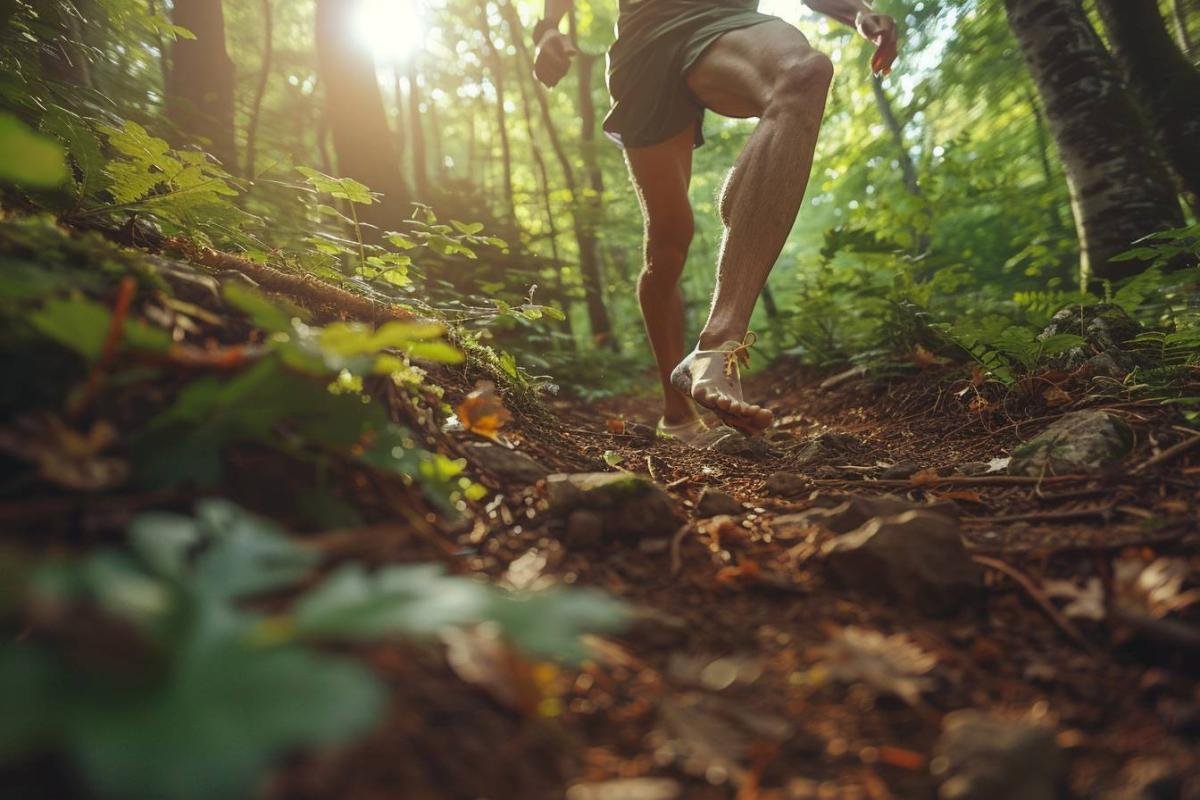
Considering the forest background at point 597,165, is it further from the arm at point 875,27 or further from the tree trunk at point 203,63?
the arm at point 875,27

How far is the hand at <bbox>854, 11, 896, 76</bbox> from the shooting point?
2533 millimetres

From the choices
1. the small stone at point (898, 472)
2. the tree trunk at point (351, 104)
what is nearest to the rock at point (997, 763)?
the small stone at point (898, 472)

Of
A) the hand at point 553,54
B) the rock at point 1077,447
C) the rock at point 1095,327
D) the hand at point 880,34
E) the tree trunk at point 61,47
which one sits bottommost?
the rock at point 1077,447

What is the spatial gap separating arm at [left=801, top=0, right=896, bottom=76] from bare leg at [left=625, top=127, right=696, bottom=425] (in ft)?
2.74

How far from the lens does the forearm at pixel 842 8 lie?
2.69 m

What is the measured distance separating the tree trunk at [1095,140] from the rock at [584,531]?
3.66 m

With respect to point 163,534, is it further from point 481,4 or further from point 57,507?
point 481,4

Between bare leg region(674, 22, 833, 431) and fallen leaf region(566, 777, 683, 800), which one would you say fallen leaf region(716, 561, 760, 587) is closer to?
fallen leaf region(566, 777, 683, 800)

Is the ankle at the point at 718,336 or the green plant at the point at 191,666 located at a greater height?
the ankle at the point at 718,336

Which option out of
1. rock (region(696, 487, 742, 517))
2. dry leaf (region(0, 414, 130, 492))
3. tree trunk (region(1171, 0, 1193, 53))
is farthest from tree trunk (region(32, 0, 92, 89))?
tree trunk (region(1171, 0, 1193, 53))

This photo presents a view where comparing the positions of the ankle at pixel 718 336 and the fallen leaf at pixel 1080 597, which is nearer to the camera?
the fallen leaf at pixel 1080 597

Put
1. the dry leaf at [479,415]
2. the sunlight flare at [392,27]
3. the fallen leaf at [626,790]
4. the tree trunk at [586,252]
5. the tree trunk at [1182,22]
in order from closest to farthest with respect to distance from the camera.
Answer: the fallen leaf at [626,790] < the dry leaf at [479,415] < the sunlight flare at [392,27] < the tree trunk at [1182,22] < the tree trunk at [586,252]

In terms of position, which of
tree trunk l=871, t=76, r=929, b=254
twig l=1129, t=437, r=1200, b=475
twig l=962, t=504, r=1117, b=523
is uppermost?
tree trunk l=871, t=76, r=929, b=254

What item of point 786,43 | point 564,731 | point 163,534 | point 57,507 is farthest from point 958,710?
point 786,43
